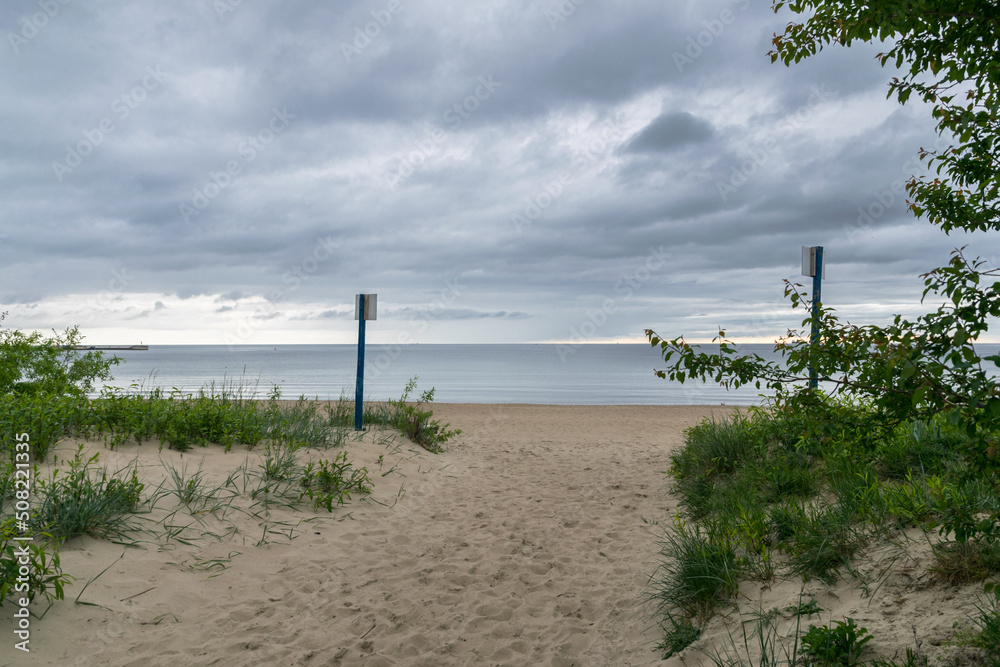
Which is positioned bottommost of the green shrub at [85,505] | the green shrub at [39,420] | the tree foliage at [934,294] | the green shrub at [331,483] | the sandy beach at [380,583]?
the sandy beach at [380,583]

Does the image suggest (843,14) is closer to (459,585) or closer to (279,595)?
(459,585)

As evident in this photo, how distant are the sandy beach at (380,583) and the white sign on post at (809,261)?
13.3ft

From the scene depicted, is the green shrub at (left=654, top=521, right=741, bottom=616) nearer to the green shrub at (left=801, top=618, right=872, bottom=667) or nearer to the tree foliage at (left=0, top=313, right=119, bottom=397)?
the green shrub at (left=801, top=618, right=872, bottom=667)

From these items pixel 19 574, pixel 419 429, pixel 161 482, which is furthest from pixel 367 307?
pixel 19 574

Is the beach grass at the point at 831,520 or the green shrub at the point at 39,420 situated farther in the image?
the green shrub at the point at 39,420

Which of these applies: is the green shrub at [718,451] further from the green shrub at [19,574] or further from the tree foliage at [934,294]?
the green shrub at [19,574]

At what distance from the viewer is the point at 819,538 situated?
3.99 metres

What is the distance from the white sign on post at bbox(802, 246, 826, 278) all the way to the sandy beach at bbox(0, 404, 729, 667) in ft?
13.3

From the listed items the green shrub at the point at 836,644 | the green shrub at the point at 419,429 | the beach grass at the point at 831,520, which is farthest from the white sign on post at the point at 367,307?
the green shrub at the point at 836,644

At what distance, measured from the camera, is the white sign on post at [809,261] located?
8656mm

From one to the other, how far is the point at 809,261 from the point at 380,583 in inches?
307

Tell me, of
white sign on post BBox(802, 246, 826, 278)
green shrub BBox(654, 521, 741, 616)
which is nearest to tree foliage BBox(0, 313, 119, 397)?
green shrub BBox(654, 521, 741, 616)

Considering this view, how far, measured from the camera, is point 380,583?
4.90 metres

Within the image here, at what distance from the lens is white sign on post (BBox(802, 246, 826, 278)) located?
866cm
